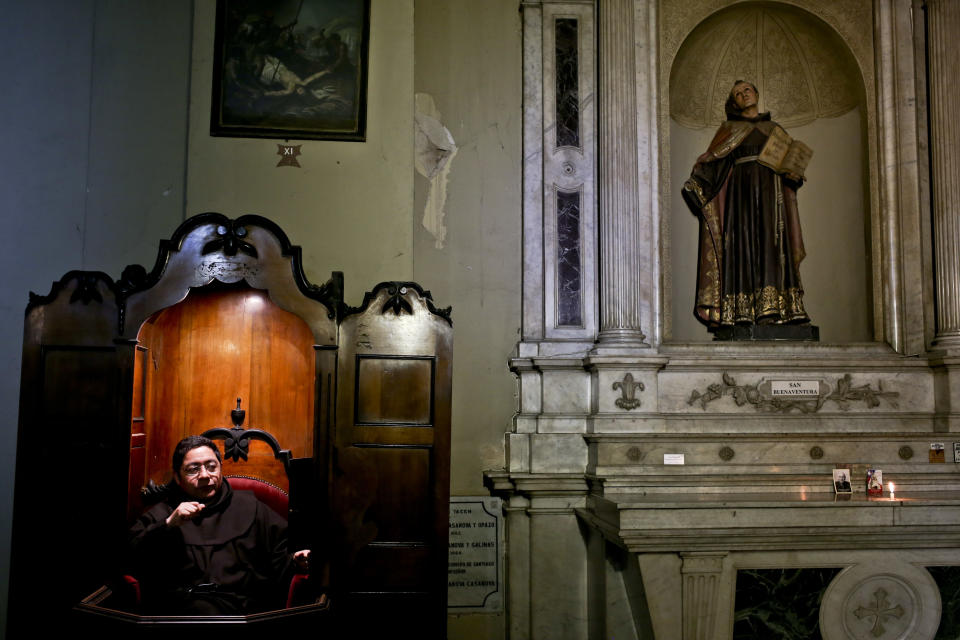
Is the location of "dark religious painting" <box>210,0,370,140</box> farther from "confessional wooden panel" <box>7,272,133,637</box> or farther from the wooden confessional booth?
"confessional wooden panel" <box>7,272,133,637</box>

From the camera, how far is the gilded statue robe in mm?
5203

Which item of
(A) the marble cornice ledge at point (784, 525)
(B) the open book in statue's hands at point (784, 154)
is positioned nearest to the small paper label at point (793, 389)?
(A) the marble cornice ledge at point (784, 525)

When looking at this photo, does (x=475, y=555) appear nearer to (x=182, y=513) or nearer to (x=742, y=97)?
(x=182, y=513)

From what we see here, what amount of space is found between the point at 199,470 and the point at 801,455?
3388 mm

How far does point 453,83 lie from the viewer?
5.22 m

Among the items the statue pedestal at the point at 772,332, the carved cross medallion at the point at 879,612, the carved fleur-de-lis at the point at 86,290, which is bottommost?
the carved cross medallion at the point at 879,612

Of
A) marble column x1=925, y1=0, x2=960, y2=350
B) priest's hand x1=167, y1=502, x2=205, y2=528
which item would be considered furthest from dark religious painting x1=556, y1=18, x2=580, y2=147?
priest's hand x1=167, y1=502, x2=205, y2=528

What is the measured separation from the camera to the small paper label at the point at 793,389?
488 cm

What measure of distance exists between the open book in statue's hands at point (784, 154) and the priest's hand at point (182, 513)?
4025 mm

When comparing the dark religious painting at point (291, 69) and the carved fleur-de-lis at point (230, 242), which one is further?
the dark religious painting at point (291, 69)

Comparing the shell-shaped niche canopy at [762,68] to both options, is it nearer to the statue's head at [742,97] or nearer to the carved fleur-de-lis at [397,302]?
the statue's head at [742,97]

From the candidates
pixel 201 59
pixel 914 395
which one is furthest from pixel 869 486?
pixel 201 59

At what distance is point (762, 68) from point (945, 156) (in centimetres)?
138

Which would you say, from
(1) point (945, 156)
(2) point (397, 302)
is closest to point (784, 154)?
(1) point (945, 156)
